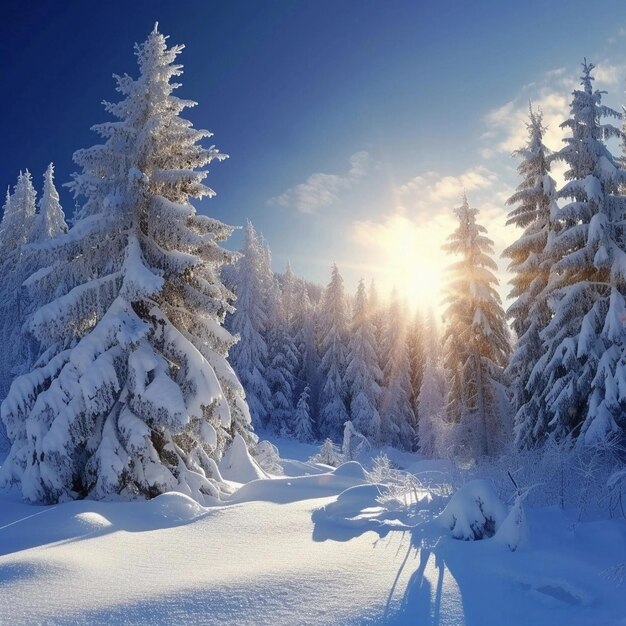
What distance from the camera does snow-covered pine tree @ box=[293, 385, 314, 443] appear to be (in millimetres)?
38062

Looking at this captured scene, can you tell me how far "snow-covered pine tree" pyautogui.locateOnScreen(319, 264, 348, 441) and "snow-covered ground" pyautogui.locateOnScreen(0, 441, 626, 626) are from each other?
1262 inches

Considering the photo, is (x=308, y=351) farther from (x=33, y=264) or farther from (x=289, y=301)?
(x=33, y=264)

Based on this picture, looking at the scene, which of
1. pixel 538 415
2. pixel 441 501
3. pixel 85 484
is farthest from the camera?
pixel 538 415

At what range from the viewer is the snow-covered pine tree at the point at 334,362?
39.7 metres

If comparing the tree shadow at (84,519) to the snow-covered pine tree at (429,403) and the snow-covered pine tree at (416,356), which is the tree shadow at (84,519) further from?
the snow-covered pine tree at (416,356)

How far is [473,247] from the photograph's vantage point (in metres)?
23.2

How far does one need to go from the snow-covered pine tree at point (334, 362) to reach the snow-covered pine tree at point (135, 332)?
2777cm

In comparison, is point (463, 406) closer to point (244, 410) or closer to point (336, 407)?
point (244, 410)

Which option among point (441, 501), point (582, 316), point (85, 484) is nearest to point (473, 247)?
point (582, 316)

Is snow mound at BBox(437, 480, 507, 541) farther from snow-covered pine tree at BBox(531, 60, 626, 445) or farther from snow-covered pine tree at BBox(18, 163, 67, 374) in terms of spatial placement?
snow-covered pine tree at BBox(18, 163, 67, 374)

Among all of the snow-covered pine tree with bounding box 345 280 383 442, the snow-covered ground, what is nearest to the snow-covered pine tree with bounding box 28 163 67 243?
the snow-covered pine tree with bounding box 345 280 383 442

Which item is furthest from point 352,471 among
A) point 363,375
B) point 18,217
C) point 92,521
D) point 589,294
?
point 18,217

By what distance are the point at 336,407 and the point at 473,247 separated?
20784mm

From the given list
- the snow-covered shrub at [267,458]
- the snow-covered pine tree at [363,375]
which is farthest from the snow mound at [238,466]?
the snow-covered pine tree at [363,375]
